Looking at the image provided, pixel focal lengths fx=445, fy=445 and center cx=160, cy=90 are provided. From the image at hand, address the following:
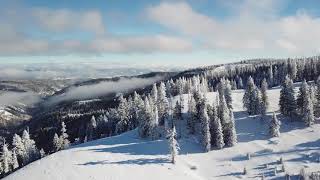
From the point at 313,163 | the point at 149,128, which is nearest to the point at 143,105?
the point at 149,128

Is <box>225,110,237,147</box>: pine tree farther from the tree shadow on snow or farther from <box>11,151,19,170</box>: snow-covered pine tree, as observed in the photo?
<box>11,151,19,170</box>: snow-covered pine tree

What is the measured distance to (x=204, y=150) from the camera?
390 ft

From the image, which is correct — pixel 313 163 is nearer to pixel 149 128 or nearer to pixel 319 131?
pixel 319 131

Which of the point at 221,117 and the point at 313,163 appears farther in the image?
the point at 221,117

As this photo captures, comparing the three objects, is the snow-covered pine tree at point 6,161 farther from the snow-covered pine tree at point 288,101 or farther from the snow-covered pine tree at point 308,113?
the snow-covered pine tree at point 308,113

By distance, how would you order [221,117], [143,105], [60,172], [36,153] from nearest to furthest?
[60,172] → [221,117] → [143,105] → [36,153]

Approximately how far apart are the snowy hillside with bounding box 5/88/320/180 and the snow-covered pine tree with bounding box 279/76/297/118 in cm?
424

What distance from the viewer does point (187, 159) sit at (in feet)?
370

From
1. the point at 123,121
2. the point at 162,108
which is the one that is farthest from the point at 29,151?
the point at 162,108

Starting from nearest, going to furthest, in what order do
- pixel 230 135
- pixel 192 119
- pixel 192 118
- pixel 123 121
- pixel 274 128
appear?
1. pixel 230 135
2. pixel 274 128
3. pixel 192 119
4. pixel 192 118
5. pixel 123 121

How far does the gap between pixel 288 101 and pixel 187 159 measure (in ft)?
132

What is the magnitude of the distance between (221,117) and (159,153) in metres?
21.1

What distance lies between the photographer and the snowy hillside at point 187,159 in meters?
101

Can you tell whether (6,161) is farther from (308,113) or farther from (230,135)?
(308,113)
